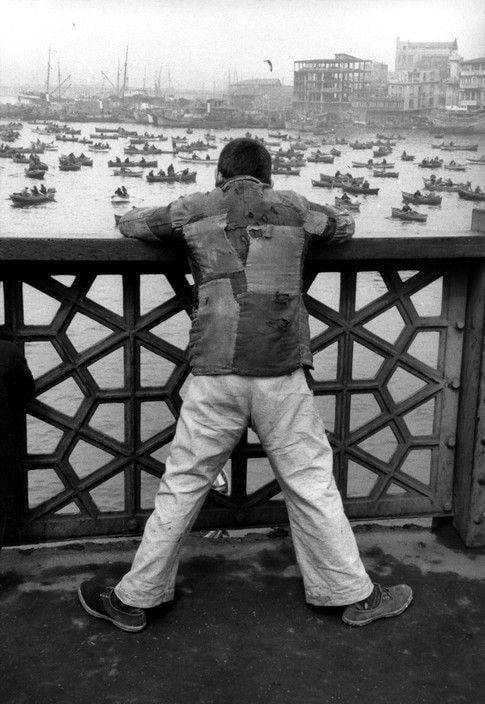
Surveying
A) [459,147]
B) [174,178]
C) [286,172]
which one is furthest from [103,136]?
[174,178]

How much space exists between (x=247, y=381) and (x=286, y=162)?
366ft

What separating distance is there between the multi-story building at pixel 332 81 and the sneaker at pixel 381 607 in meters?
184

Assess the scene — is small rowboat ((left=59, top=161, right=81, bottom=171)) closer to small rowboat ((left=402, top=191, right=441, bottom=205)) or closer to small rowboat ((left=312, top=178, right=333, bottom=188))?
small rowboat ((left=312, top=178, right=333, bottom=188))

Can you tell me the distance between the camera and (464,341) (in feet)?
12.7

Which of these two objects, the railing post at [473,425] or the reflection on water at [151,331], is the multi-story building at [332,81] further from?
the railing post at [473,425]

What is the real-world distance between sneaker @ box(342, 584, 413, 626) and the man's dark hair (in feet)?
5.30

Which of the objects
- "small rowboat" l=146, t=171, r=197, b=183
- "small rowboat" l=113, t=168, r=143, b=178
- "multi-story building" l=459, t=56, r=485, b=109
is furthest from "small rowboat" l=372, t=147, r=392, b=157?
"small rowboat" l=146, t=171, r=197, b=183

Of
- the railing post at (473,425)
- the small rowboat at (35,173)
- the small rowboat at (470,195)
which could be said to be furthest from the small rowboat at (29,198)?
the railing post at (473,425)

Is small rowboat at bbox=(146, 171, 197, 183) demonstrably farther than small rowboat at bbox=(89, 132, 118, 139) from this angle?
No

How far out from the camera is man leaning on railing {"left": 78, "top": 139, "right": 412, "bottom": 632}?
3.03 m

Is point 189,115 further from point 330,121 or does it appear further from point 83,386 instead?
point 83,386

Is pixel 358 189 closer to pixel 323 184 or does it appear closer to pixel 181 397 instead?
pixel 323 184

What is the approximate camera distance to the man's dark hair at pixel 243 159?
10.2 feet

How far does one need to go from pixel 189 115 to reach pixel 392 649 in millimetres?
202324
